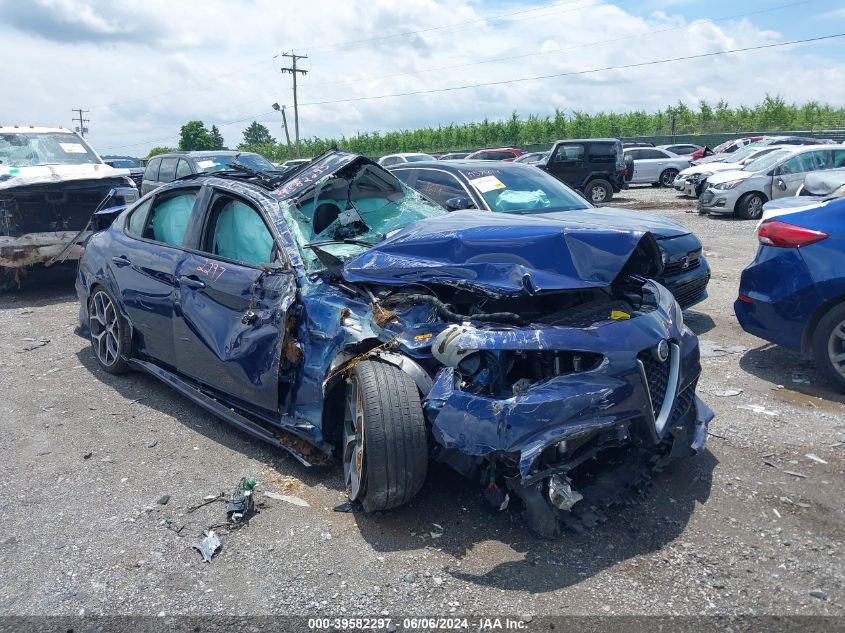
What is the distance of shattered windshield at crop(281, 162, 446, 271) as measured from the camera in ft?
14.4

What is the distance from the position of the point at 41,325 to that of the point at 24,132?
13.3ft

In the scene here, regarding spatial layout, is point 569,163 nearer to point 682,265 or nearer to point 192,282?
point 682,265

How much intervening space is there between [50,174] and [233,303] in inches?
258

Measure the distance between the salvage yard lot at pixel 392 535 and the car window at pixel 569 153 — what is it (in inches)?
629

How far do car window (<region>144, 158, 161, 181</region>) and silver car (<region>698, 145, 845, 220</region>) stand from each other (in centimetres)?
1231

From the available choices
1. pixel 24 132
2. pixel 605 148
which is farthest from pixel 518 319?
pixel 605 148

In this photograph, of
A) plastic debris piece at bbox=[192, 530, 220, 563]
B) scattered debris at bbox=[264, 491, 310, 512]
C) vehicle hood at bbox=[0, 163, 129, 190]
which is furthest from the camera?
vehicle hood at bbox=[0, 163, 129, 190]

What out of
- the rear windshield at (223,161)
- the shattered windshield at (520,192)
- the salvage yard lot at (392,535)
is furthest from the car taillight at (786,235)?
the rear windshield at (223,161)

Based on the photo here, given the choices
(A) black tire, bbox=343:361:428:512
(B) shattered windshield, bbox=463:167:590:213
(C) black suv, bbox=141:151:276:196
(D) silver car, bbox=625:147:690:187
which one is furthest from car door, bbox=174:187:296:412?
(D) silver car, bbox=625:147:690:187

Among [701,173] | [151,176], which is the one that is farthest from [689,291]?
[701,173]

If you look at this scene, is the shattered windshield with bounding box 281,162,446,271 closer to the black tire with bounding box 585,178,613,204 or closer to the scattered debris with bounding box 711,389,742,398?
the scattered debris with bounding box 711,389,742,398

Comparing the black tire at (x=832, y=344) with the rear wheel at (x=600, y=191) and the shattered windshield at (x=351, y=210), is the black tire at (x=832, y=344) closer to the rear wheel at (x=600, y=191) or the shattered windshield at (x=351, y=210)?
the shattered windshield at (x=351, y=210)

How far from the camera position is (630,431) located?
3307 millimetres

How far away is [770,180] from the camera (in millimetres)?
15438
